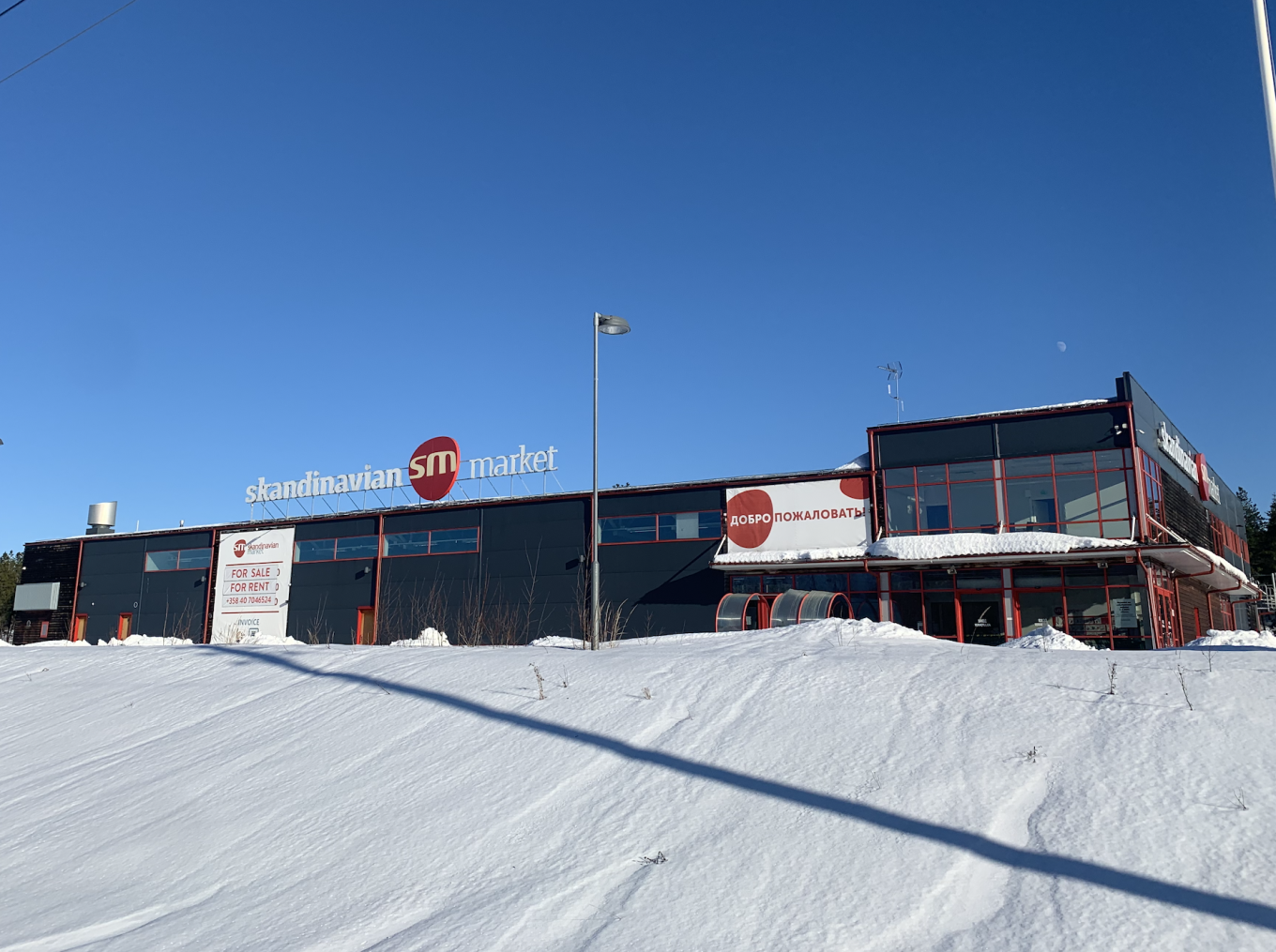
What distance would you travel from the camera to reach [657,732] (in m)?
7.31

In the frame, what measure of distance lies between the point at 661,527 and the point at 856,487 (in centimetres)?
733

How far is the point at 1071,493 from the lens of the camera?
28672mm

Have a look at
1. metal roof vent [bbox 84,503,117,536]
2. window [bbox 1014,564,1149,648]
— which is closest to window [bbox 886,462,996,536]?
window [bbox 1014,564,1149,648]

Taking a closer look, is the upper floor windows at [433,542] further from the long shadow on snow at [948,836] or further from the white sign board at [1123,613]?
the long shadow on snow at [948,836]

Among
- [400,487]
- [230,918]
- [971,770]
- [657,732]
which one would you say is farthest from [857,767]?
[400,487]

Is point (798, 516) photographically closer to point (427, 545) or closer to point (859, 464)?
point (859, 464)

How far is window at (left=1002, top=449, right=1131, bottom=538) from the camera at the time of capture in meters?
28.0

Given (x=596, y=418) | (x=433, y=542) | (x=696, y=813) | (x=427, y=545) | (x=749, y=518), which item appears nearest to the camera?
(x=696, y=813)

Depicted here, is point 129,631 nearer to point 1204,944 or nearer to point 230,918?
point 230,918

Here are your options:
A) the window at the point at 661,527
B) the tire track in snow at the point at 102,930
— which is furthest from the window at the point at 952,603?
the tire track in snow at the point at 102,930

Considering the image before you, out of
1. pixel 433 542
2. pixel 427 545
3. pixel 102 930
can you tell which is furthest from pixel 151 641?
pixel 102 930

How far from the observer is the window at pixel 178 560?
44.7 meters

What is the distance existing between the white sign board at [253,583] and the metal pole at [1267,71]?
136ft

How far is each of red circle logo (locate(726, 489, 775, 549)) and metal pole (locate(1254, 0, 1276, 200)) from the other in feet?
82.7
